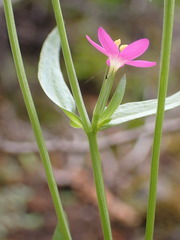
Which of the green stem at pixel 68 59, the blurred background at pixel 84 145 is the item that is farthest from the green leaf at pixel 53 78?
the blurred background at pixel 84 145

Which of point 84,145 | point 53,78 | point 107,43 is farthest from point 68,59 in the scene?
point 84,145

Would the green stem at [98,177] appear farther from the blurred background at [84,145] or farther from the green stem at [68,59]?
the blurred background at [84,145]

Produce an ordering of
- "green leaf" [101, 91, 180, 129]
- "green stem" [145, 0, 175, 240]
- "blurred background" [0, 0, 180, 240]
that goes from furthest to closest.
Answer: "blurred background" [0, 0, 180, 240] → "green leaf" [101, 91, 180, 129] → "green stem" [145, 0, 175, 240]

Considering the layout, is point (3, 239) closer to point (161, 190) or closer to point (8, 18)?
point (161, 190)

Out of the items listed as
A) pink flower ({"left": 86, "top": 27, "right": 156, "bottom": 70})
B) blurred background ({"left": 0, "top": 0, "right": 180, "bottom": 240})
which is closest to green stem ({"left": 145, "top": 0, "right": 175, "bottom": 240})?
pink flower ({"left": 86, "top": 27, "right": 156, "bottom": 70})

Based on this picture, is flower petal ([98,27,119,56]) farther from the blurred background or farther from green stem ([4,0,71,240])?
the blurred background
